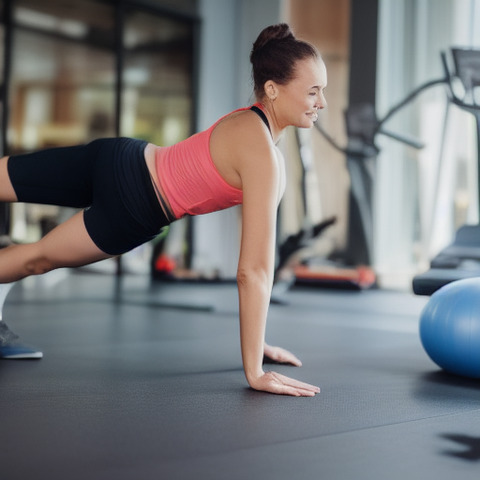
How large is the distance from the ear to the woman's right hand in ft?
2.36

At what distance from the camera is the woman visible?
5.79ft

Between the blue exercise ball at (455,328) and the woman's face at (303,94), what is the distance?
75cm

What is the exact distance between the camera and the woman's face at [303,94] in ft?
5.96

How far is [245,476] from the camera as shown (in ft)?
3.96

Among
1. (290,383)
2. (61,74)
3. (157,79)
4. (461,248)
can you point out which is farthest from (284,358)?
(157,79)

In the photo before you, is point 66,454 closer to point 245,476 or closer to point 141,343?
point 245,476

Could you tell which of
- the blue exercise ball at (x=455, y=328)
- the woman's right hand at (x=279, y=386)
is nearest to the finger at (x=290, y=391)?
the woman's right hand at (x=279, y=386)

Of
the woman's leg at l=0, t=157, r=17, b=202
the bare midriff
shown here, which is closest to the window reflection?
the woman's leg at l=0, t=157, r=17, b=202

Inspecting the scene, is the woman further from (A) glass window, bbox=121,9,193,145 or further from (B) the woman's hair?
(A) glass window, bbox=121,9,193,145

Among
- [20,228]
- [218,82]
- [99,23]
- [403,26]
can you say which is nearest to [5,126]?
[20,228]

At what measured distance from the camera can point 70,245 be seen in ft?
6.07

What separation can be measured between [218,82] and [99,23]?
51.6 inches

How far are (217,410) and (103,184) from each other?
0.63 meters

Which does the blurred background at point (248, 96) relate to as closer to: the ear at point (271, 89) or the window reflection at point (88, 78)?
the window reflection at point (88, 78)
